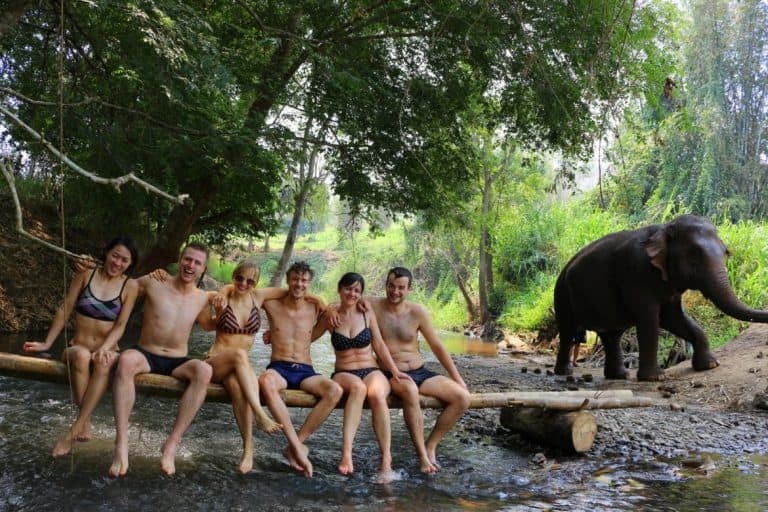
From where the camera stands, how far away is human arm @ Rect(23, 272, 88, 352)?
16.1 ft

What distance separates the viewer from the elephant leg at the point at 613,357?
9521 millimetres

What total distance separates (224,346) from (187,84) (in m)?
3.01

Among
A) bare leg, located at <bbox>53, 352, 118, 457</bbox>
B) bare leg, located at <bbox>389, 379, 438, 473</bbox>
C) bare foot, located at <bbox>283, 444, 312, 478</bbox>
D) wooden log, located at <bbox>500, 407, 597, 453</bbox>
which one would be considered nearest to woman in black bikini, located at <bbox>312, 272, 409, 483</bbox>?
bare leg, located at <bbox>389, 379, 438, 473</bbox>

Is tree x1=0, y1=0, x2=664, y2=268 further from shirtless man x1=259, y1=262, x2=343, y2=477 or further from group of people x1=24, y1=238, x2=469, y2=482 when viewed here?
shirtless man x1=259, y1=262, x2=343, y2=477

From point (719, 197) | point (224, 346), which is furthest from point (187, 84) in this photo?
point (719, 197)

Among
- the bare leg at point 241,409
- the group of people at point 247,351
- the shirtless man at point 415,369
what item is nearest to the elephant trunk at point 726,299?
the shirtless man at point 415,369

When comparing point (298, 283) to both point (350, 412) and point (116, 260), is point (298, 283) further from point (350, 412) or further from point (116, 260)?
point (116, 260)

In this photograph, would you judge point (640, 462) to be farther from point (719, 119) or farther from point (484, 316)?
point (719, 119)

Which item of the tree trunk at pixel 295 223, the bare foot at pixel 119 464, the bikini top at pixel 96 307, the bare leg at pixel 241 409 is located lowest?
the bare foot at pixel 119 464

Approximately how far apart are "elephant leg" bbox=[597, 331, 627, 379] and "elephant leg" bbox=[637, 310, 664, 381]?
0.67 metres

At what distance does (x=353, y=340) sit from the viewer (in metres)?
5.59

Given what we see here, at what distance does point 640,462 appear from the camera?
5750 millimetres

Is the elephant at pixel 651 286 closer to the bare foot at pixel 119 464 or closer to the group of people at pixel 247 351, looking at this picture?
the group of people at pixel 247 351

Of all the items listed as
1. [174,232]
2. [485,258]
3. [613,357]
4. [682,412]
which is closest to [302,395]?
[682,412]
